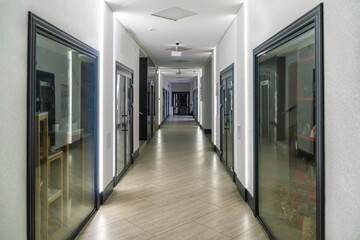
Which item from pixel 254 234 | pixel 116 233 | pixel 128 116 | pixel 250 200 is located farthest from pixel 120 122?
pixel 254 234

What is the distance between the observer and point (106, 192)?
4.69 metres

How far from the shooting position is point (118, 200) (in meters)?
4.68

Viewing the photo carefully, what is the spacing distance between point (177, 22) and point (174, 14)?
0.60 meters

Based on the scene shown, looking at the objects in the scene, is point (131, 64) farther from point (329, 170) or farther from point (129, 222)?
point (329, 170)

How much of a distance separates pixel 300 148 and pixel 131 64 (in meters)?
5.43

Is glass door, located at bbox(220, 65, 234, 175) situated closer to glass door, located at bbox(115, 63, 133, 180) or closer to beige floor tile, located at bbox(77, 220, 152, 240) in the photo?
glass door, located at bbox(115, 63, 133, 180)

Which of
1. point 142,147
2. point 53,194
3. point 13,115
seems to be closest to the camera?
point 13,115

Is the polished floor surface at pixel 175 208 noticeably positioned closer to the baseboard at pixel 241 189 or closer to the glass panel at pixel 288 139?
the baseboard at pixel 241 189

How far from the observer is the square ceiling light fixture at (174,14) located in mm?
5184

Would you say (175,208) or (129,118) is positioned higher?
(129,118)

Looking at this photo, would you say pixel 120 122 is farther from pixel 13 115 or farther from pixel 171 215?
pixel 13 115

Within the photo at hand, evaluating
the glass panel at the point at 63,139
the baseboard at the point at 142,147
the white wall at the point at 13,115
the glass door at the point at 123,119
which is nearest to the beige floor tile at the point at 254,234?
the glass panel at the point at 63,139

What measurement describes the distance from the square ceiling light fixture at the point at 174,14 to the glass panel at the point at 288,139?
83.9 inches

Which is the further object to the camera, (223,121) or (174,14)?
(223,121)
